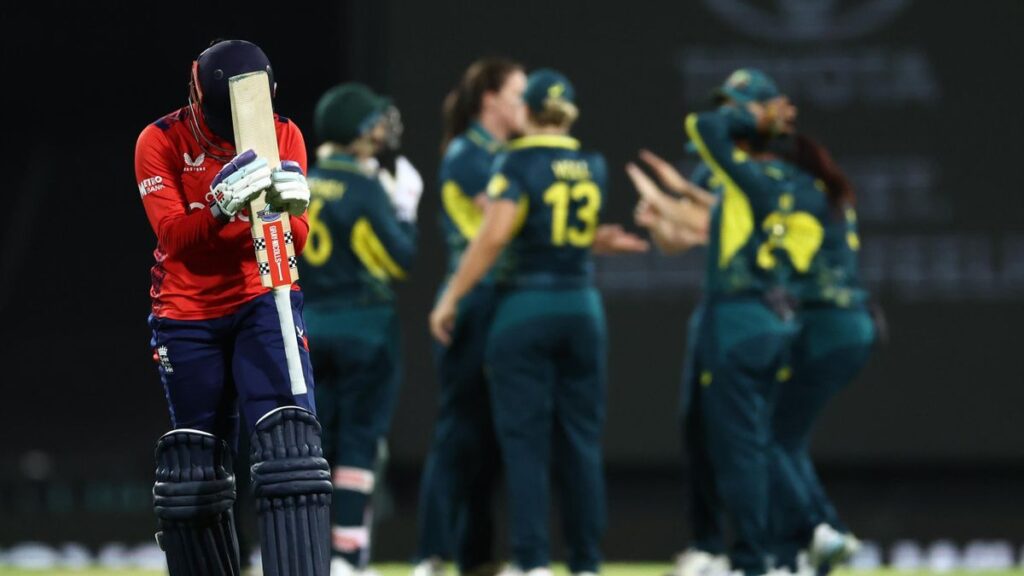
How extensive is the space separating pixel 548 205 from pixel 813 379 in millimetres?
1177

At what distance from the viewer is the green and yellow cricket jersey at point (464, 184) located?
254 inches

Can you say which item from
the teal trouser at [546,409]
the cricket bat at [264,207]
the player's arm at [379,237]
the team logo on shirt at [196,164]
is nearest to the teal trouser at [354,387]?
the player's arm at [379,237]

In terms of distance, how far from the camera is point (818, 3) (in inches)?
342

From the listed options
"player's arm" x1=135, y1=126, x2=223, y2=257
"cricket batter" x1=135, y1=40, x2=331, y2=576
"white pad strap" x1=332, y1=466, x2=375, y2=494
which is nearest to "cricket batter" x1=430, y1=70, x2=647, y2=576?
"white pad strap" x1=332, y1=466, x2=375, y2=494

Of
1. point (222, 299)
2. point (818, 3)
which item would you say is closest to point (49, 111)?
point (818, 3)

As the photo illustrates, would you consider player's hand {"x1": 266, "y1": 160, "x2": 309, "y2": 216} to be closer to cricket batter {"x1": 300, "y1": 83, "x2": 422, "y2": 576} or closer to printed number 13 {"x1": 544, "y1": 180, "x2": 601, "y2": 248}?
printed number 13 {"x1": 544, "y1": 180, "x2": 601, "y2": 248}

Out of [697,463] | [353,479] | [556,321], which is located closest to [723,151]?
[556,321]

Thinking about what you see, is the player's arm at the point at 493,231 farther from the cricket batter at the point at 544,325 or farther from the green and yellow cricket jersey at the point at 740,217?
the green and yellow cricket jersey at the point at 740,217

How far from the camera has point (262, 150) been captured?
3.82 m

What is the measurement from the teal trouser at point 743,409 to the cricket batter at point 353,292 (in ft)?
3.79

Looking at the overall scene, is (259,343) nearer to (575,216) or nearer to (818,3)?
(575,216)

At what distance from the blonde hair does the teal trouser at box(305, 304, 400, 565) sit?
888 millimetres

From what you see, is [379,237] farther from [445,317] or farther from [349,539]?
[349,539]

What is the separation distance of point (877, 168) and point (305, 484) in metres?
5.37
